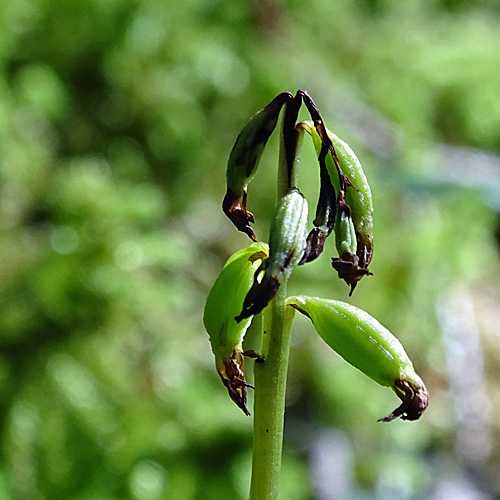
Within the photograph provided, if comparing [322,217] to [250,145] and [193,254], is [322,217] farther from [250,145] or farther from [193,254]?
[193,254]

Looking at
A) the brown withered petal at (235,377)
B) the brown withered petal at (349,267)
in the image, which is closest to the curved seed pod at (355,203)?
the brown withered petal at (349,267)

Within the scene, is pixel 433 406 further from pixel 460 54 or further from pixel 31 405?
pixel 460 54

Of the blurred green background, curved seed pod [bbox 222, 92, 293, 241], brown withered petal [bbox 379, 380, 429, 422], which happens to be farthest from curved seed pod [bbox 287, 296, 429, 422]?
the blurred green background

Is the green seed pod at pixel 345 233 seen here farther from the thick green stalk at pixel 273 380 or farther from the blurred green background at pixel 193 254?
the blurred green background at pixel 193 254

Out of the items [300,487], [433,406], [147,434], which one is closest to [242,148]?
[147,434]

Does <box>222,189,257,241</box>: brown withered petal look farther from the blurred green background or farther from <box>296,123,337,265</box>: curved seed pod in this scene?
the blurred green background

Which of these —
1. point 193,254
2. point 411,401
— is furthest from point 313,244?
point 193,254

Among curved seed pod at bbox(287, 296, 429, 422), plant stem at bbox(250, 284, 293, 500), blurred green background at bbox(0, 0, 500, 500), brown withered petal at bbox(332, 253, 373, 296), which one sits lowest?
plant stem at bbox(250, 284, 293, 500)
